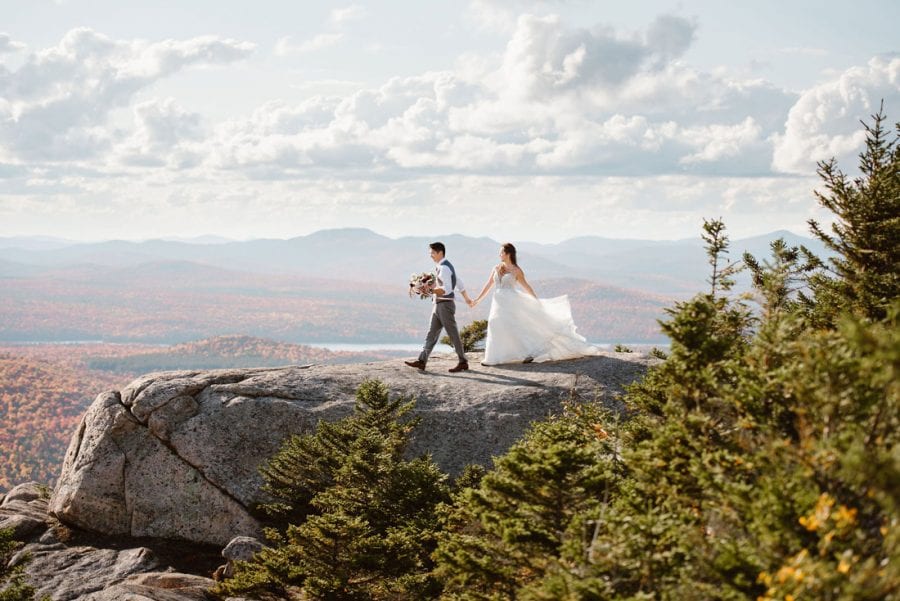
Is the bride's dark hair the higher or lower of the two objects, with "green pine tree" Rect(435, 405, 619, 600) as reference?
higher

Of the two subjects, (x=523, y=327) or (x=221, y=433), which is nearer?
(x=221, y=433)

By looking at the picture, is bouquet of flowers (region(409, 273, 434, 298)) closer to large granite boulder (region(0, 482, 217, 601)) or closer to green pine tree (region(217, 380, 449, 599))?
green pine tree (region(217, 380, 449, 599))

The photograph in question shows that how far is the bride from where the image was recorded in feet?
58.0

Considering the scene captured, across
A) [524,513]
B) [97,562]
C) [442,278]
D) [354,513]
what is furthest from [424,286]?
[524,513]

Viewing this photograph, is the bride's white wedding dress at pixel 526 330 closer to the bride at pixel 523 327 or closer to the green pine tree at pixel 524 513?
the bride at pixel 523 327

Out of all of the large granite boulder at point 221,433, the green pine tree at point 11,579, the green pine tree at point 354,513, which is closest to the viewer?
the green pine tree at point 11,579

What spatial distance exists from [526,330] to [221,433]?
23.3 feet

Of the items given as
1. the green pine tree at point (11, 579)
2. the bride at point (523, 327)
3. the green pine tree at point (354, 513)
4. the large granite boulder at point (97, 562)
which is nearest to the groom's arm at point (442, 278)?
the bride at point (523, 327)

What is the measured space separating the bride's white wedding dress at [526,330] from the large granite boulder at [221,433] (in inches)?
42.8

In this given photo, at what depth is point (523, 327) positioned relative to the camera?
17.9 metres

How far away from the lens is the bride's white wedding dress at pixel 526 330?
17.7m

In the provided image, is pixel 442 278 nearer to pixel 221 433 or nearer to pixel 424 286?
pixel 424 286

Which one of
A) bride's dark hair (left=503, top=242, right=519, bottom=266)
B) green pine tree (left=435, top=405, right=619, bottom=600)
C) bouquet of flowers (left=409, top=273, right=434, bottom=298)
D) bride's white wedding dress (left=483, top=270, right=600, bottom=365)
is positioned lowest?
green pine tree (left=435, top=405, right=619, bottom=600)

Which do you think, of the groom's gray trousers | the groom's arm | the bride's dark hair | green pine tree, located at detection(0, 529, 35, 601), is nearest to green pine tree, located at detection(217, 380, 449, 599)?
the groom's gray trousers
